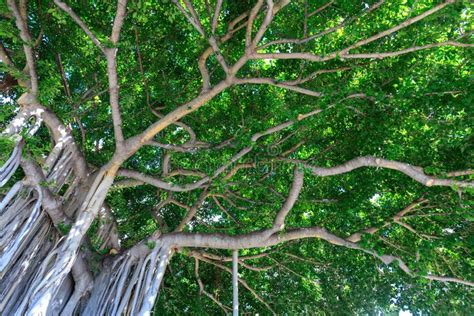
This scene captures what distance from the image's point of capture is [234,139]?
411 cm

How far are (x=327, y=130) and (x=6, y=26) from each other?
10.6ft

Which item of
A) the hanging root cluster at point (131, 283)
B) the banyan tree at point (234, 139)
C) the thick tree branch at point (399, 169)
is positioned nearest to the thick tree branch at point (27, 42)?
the banyan tree at point (234, 139)

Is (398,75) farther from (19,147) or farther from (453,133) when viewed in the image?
(19,147)

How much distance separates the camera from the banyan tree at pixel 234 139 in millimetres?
3350

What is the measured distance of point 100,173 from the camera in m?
3.74

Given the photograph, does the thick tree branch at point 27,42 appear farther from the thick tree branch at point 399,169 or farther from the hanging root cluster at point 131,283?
the thick tree branch at point 399,169

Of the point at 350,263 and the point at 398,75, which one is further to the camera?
the point at 350,263

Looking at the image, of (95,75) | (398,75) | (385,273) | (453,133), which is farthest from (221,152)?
(385,273)

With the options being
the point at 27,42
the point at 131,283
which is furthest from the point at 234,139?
the point at 27,42

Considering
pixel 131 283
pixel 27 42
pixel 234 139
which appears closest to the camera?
pixel 27 42

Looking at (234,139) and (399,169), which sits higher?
(234,139)

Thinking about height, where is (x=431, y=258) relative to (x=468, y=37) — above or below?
below

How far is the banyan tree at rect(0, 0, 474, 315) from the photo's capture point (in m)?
3.35

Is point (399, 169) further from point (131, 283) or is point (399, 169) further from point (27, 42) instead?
point (27, 42)
